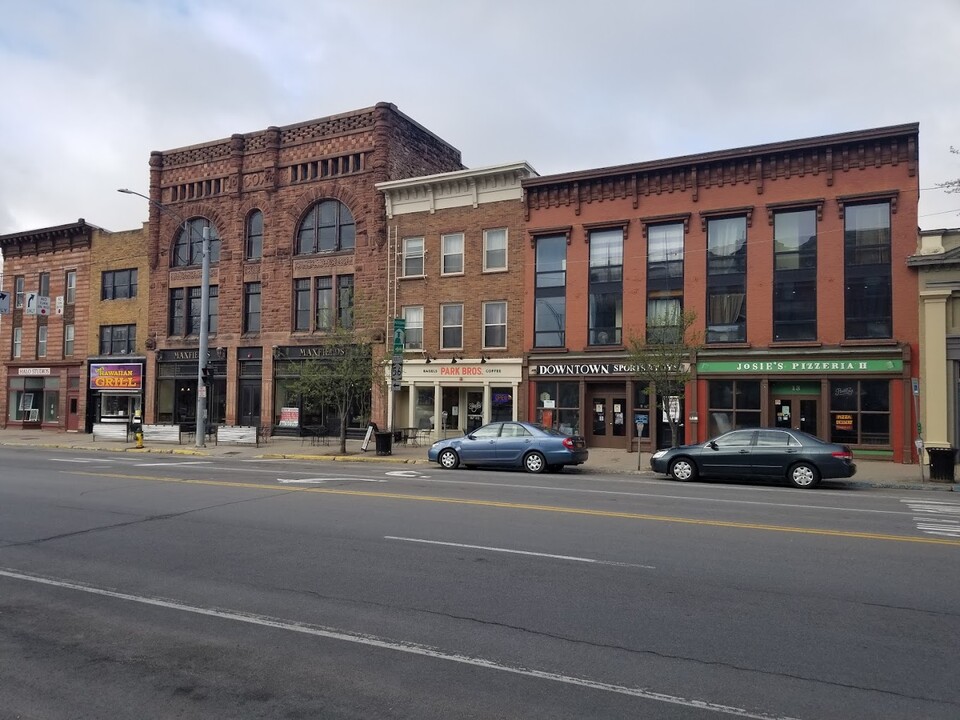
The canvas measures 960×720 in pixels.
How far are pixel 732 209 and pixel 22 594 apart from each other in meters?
22.3

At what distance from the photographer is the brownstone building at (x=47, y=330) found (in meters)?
38.9

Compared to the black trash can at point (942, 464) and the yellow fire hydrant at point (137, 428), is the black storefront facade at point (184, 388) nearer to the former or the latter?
the yellow fire hydrant at point (137, 428)

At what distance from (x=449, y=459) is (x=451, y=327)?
9.26 meters

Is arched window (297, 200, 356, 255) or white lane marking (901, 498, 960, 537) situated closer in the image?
white lane marking (901, 498, 960, 537)

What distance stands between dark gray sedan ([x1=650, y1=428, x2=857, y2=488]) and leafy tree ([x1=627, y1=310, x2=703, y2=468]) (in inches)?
99.0

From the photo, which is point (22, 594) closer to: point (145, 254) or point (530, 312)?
point (530, 312)

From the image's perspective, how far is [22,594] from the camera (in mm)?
6863

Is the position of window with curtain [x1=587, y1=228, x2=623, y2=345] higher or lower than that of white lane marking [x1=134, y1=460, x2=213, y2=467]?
higher

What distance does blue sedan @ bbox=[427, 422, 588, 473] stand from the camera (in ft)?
61.9

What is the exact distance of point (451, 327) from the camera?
28.6 metres

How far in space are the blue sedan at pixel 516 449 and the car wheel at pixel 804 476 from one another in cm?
521

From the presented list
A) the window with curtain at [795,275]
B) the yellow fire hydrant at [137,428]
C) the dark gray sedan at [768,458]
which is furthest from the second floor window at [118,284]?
the dark gray sedan at [768,458]

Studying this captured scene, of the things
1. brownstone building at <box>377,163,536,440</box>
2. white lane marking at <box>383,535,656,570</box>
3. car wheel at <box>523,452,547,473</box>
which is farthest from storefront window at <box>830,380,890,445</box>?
white lane marking at <box>383,535,656,570</box>

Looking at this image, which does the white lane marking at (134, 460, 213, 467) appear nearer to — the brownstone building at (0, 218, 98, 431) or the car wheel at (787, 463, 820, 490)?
the car wheel at (787, 463, 820, 490)
